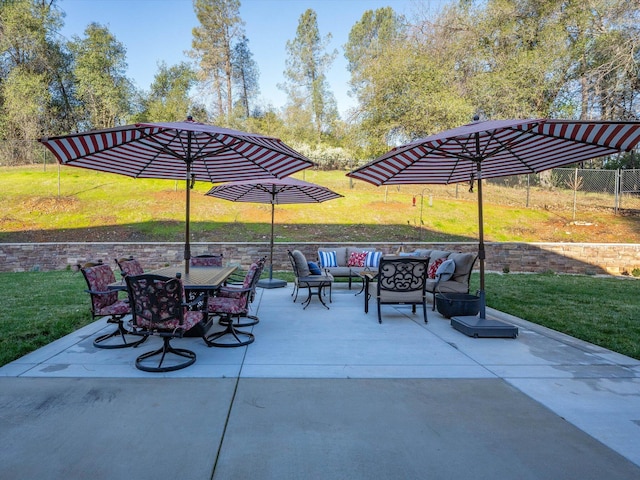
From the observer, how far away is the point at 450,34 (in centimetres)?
2133

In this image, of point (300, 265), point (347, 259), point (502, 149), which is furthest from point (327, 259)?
point (502, 149)

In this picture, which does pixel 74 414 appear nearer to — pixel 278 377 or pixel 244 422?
pixel 244 422

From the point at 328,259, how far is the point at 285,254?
2.96m

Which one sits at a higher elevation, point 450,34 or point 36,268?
point 450,34

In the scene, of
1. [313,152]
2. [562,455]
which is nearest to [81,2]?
[313,152]

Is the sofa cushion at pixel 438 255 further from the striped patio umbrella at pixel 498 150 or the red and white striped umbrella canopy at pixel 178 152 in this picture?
the red and white striped umbrella canopy at pixel 178 152

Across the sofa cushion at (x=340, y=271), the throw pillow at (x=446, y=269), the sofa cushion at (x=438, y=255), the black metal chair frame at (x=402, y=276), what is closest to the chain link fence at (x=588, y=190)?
the sofa cushion at (x=438, y=255)

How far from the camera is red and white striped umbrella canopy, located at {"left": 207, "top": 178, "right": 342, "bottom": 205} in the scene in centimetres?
846

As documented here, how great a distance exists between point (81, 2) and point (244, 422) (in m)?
39.2

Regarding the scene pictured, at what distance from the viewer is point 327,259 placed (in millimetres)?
9883

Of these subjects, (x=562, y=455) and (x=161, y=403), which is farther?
(x=161, y=403)

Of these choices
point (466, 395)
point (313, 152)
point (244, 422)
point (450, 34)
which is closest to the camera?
point (244, 422)

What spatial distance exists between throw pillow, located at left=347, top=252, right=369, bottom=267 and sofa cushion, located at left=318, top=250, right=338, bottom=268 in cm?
38

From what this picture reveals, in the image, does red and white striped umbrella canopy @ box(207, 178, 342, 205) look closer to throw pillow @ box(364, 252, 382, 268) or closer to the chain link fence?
throw pillow @ box(364, 252, 382, 268)
